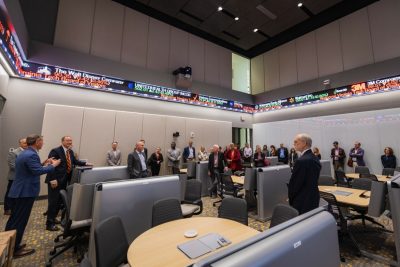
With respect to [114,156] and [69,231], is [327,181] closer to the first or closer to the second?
[69,231]

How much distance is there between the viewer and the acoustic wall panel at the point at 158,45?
810 cm

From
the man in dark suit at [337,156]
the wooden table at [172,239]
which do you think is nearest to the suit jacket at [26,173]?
the wooden table at [172,239]

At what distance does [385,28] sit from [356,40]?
33.7 inches

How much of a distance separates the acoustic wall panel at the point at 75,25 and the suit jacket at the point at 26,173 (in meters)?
5.08

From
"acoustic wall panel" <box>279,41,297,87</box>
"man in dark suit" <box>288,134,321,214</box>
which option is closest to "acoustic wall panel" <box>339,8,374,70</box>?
"acoustic wall panel" <box>279,41,297,87</box>

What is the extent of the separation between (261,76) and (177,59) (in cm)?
511

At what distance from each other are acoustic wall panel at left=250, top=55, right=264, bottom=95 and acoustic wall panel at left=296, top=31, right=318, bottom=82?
2061mm

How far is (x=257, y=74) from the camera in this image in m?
11.5

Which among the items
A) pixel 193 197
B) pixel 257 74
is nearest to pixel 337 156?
pixel 257 74

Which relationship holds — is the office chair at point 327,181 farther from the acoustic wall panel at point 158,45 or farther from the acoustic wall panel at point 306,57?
the acoustic wall panel at point 158,45

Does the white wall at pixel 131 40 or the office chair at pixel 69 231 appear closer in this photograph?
the office chair at pixel 69 231

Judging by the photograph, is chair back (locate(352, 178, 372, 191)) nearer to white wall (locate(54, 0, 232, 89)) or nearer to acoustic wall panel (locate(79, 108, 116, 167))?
acoustic wall panel (locate(79, 108, 116, 167))

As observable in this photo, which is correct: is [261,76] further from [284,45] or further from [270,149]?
[270,149]

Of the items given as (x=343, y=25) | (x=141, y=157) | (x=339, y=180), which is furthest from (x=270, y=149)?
(x=141, y=157)
